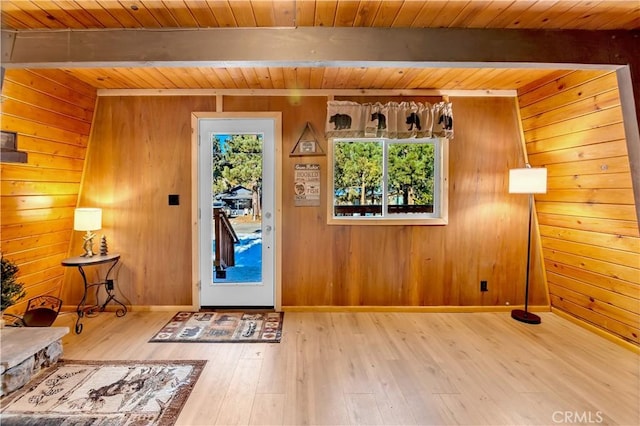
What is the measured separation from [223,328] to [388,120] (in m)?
2.75

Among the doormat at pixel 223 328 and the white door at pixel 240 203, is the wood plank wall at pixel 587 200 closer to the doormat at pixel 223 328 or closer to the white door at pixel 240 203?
the white door at pixel 240 203

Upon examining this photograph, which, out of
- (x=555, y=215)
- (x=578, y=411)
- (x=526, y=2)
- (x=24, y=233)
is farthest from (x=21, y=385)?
(x=555, y=215)

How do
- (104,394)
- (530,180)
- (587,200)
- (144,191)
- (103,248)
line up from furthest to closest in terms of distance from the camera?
(144,191)
(103,248)
(530,180)
(587,200)
(104,394)

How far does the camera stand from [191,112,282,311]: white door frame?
3.46 metres

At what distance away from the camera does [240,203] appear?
11.6ft

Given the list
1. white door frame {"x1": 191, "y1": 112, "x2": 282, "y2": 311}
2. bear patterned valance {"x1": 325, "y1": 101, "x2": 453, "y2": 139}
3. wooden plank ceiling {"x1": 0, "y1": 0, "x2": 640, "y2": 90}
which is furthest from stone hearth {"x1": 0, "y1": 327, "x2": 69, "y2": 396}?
bear patterned valance {"x1": 325, "y1": 101, "x2": 453, "y2": 139}

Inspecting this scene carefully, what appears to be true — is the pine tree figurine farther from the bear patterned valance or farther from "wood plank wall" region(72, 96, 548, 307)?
the bear patterned valance

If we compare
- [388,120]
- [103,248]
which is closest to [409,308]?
[388,120]

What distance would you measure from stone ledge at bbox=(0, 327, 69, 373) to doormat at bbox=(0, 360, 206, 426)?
7.9 inches

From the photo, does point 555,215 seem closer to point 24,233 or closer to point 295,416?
point 295,416

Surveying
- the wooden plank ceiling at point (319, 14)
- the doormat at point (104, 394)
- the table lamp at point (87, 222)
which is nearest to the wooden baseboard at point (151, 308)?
the table lamp at point (87, 222)

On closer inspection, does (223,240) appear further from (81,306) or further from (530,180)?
(530,180)

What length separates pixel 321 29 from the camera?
2049 mm

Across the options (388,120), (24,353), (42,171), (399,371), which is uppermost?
(388,120)
